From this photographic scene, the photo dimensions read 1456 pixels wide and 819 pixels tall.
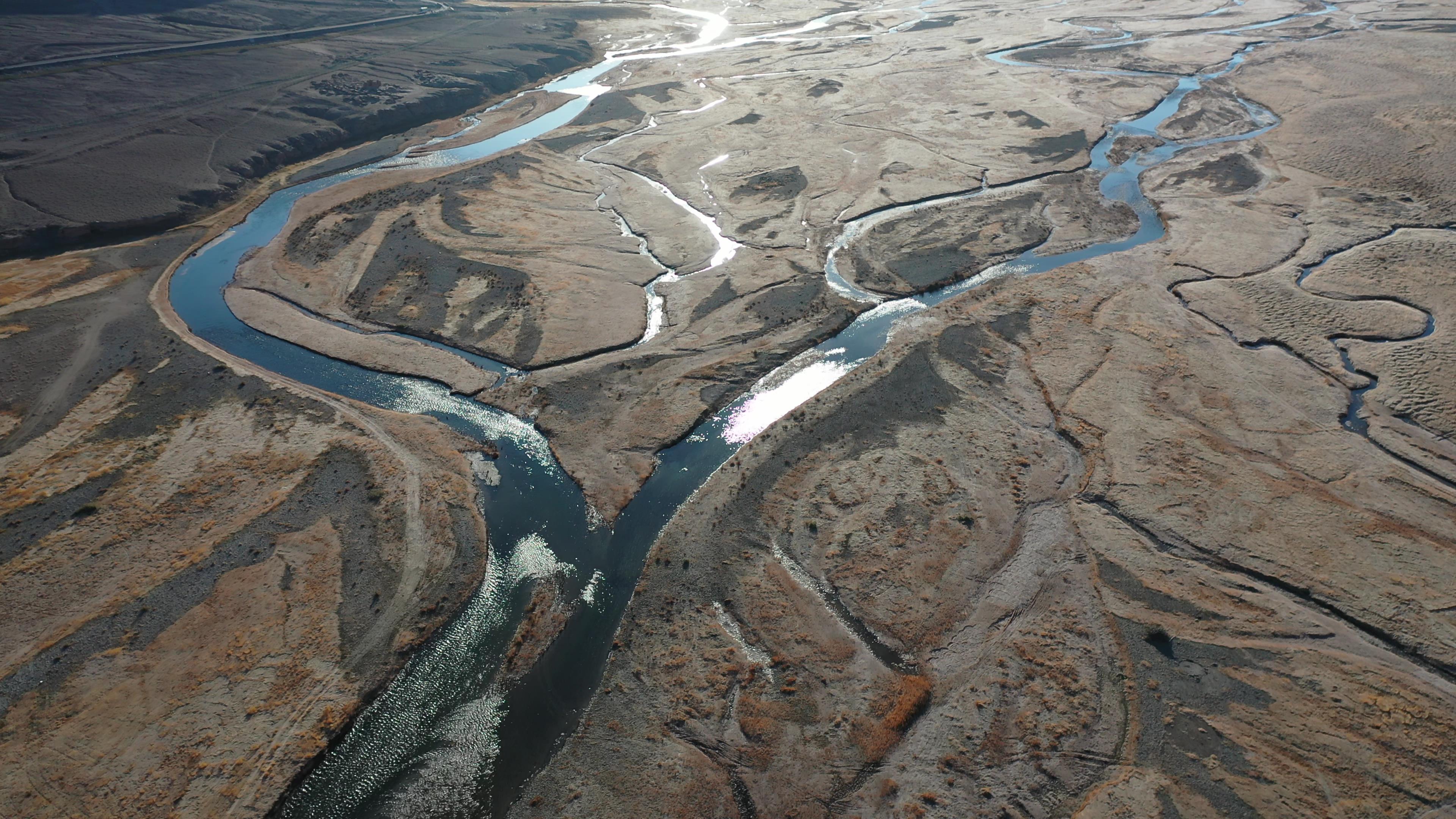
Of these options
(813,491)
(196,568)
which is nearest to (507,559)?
(196,568)

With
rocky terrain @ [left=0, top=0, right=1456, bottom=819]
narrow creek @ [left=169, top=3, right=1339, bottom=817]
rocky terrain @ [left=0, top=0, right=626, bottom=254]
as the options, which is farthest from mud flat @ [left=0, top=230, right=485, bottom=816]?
rocky terrain @ [left=0, top=0, right=626, bottom=254]

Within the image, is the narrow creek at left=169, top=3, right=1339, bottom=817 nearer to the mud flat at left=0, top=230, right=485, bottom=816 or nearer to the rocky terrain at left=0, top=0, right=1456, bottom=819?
the rocky terrain at left=0, top=0, right=1456, bottom=819

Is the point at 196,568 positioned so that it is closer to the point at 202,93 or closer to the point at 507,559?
the point at 507,559

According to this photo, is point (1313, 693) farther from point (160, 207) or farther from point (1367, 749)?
point (160, 207)

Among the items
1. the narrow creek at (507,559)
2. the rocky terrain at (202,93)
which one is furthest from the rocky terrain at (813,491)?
the rocky terrain at (202,93)

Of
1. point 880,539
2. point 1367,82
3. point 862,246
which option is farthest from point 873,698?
point 1367,82

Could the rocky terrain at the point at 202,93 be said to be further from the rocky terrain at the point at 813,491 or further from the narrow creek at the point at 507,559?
the narrow creek at the point at 507,559

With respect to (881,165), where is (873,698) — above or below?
below
